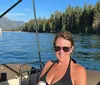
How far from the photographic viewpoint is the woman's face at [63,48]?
9.02 ft

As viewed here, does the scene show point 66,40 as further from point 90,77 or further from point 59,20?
point 59,20

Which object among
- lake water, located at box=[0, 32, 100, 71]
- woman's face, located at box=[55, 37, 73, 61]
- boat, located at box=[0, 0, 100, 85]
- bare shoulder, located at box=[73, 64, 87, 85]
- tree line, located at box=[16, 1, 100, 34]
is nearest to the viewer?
bare shoulder, located at box=[73, 64, 87, 85]

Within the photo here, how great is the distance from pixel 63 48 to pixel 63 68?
18 centimetres

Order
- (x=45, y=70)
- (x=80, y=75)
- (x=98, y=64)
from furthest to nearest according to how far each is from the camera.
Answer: (x=98, y=64) < (x=45, y=70) < (x=80, y=75)

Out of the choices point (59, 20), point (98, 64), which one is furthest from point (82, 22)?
point (98, 64)

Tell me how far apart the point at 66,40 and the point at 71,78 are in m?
0.34

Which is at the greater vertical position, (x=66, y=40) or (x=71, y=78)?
(x=66, y=40)

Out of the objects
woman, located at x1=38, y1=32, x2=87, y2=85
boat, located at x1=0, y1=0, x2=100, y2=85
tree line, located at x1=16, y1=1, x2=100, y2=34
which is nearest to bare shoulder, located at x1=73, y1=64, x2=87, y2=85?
woman, located at x1=38, y1=32, x2=87, y2=85

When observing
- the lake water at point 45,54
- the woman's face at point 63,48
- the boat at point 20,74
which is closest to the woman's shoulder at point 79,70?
the woman's face at point 63,48

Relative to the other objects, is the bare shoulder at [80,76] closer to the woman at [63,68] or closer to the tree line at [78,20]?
the woman at [63,68]

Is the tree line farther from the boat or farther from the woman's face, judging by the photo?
the woman's face

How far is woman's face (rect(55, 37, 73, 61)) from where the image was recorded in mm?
2750

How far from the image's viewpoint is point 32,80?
4465 mm

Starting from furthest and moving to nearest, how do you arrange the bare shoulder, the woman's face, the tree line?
the tree line, the woman's face, the bare shoulder
